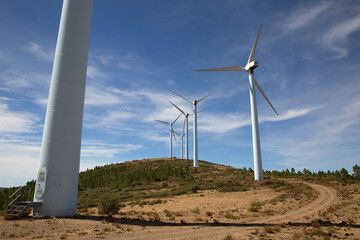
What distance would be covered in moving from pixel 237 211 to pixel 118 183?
153ft

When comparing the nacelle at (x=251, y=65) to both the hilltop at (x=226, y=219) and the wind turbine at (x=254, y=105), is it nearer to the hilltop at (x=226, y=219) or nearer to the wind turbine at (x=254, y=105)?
the wind turbine at (x=254, y=105)

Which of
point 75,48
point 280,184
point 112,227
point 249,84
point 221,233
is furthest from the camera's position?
point 249,84

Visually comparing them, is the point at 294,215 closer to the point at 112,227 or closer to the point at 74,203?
the point at 112,227

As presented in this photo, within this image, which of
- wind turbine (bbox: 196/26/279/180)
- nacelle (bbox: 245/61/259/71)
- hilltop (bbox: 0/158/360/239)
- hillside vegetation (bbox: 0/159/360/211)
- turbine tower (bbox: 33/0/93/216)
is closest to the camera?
hilltop (bbox: 0/158/360/239)

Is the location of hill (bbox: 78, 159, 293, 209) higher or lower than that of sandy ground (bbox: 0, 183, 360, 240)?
higher

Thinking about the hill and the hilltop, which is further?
the hill

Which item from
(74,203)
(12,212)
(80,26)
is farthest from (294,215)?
(80,26)

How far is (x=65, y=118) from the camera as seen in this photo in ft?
68.4

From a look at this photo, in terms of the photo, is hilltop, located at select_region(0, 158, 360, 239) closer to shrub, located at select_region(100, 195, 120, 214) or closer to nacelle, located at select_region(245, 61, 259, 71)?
shrub, located at select_region(100, 195, 120, 214)

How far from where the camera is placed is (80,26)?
22.8m

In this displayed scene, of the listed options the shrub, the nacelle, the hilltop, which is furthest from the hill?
the nacelle

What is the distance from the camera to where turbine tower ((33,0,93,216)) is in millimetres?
19688

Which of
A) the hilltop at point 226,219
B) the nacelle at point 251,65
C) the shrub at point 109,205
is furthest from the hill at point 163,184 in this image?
the nacelle at point 251,65

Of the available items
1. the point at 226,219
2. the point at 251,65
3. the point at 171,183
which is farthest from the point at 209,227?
the point at 171,183
